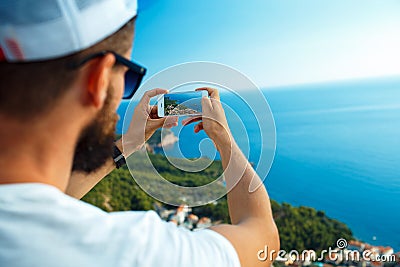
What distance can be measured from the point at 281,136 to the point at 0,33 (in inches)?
570

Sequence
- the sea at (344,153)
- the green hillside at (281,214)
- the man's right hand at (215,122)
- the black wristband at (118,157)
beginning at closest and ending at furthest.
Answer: the man's right hand at (215,122) < the black wristband at (118,157) < the green hillside at (281,214) < the sea at (344,153)

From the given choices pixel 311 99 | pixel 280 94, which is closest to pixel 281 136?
pixel 280 94

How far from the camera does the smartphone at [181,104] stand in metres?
0.89

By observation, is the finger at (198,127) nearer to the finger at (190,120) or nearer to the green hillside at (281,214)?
the finger at (190,120)

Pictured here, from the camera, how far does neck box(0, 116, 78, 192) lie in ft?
1.72

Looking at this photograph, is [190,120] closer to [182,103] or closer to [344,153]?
[182,103]

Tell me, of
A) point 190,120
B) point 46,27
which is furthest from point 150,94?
point 46,27

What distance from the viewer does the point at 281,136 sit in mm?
14648

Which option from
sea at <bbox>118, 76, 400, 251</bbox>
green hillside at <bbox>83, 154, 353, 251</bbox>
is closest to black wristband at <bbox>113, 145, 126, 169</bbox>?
sea at <bbox>118, 76, 400, 251</bbox>

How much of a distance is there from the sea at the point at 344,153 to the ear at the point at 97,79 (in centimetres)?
738

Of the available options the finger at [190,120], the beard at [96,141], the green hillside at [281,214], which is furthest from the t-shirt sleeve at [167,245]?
the green hillside at [281,214]

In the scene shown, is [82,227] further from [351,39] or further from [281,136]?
[351,39]

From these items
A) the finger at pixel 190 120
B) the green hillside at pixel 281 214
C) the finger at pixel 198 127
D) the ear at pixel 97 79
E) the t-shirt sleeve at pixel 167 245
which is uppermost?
the ear at pixel 97 79

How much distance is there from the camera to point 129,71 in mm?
618
